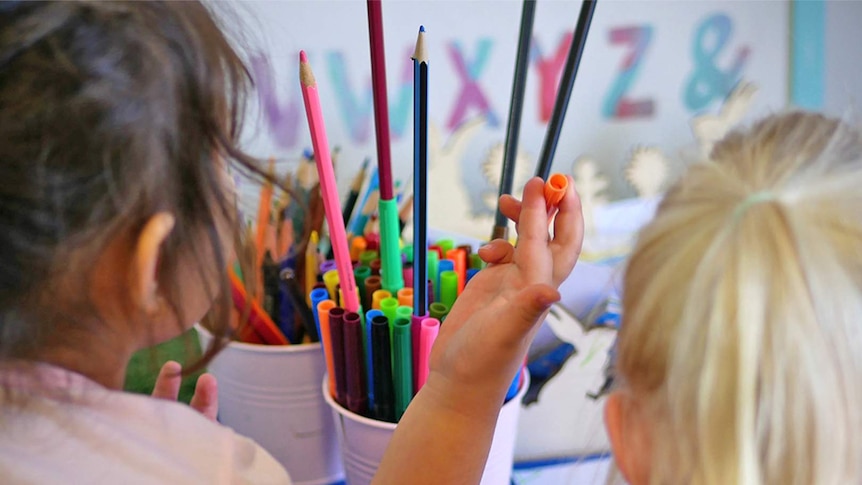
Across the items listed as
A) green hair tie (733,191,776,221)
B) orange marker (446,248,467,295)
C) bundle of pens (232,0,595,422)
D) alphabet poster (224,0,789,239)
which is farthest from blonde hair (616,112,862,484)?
alphabet poster (224,0,789,239)

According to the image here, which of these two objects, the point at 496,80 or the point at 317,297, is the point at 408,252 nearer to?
the point at 317,297

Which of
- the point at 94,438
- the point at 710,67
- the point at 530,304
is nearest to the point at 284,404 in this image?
the point at 94,438

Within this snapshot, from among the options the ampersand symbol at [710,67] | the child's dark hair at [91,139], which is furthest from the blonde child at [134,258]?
the ampersand symbol at [710,67]

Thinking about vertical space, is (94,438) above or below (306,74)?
below

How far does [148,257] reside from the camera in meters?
0.31

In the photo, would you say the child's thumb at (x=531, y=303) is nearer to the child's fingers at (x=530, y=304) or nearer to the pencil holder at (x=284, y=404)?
the child's fingers at (x=530, y=304)

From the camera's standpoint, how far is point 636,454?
29 cm

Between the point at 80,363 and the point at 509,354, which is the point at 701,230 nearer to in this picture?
the point at 509,354

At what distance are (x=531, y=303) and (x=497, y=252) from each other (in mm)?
82

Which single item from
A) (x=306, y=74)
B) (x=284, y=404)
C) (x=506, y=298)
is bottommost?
(x=284, y=404)

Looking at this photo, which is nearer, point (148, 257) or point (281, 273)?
point (148, 257)

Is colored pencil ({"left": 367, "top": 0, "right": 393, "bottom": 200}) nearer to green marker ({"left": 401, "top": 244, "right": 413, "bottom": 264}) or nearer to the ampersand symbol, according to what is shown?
green marker ({"left": 401, "top": 244, "right": 413, "bottom": 264})

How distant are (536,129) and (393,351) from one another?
10.7 inches

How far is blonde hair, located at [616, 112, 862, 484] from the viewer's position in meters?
0.23
